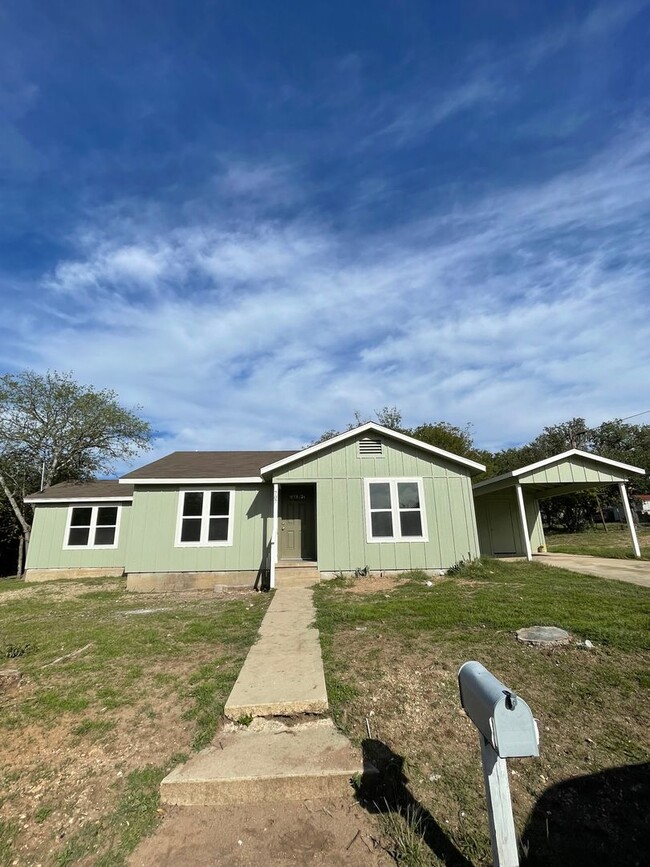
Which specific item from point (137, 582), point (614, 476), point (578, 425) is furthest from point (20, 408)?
point (578, 425)

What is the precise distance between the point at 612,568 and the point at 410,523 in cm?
538

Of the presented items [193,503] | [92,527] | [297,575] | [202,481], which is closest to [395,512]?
[297,575]

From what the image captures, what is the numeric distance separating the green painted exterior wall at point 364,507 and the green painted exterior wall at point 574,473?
2.63 m

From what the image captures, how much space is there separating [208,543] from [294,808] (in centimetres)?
957

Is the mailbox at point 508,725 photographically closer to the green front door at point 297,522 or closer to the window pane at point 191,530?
the green front door at point 297,522

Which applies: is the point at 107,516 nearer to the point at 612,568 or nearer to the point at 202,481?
the point at 202,481

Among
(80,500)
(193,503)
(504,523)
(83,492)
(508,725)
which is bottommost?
(508,725)

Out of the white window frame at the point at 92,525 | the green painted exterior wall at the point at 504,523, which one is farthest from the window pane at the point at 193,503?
the green painted exterior wall at the point at 504,523

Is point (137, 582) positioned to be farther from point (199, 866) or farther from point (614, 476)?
point (614, 476)

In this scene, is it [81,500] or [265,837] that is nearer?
[265,837]

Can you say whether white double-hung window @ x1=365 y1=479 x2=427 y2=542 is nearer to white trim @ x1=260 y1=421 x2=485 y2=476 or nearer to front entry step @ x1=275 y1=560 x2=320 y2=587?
white trim @ x1=260 y1=421 x2=485 y2=476

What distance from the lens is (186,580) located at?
1156cm

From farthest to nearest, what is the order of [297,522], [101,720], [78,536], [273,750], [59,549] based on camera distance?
1. [78,536]
2. [59,549]
3. [297,522]
4. [101,720]
5. [273,750]

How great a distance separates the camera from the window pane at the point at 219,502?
39.8ft
